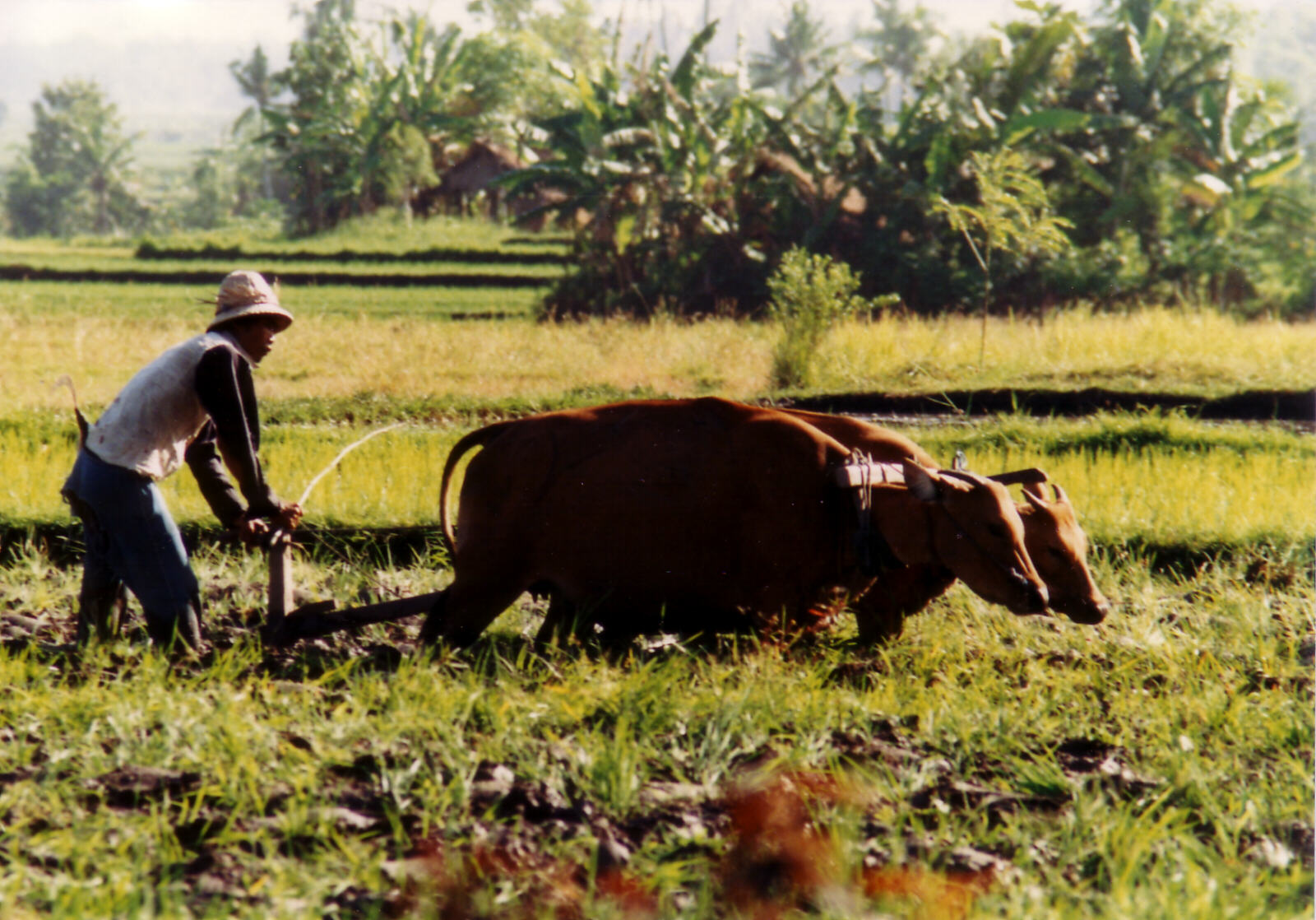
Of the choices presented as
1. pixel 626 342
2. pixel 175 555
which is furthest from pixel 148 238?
pixel 175 555

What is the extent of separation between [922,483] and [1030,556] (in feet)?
1.33

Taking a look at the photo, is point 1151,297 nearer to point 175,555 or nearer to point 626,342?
point 626,342

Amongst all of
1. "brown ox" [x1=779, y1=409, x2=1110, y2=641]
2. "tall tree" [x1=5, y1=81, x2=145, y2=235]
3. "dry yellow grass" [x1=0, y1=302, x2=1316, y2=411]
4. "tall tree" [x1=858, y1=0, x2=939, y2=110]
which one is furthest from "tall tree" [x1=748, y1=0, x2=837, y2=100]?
"brown ox" [x1=779, y1=409, x2=1110, y2=641]

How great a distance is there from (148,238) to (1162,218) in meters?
18.1

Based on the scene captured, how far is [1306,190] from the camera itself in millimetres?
21406

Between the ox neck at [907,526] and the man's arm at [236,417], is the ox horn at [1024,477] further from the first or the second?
the man's arm at [236,417]

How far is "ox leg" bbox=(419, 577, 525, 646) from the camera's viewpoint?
161 inches

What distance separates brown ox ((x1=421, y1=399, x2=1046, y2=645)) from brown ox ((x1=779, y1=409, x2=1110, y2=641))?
0.36 feet

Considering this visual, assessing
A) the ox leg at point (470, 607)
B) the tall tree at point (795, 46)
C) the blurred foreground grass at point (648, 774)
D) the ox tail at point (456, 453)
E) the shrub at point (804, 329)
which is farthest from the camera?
the tall tree at point (795, 46)

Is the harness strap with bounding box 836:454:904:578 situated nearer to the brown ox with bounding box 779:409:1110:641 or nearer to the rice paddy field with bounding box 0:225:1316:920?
the brown ox with bounding box 779:409:1110:641

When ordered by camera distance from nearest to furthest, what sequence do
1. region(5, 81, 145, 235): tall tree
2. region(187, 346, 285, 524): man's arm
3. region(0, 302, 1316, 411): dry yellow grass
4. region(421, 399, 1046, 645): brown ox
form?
region(187, 346, 285, 524): man's arm → region(421, 399, 1046, 645): brown ox → region(0, 302, 1316, 411): dry yellow grass → region(5, 81, 145, 235): tall tree

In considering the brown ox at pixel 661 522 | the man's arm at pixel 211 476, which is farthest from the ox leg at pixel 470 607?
the man's arm at pixel 211 476

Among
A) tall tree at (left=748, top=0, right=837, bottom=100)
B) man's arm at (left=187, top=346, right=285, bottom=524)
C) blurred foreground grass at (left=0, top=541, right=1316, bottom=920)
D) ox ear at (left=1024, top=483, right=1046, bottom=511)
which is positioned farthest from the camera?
tall tree at (left=748, top=0, right=837, bottom=100)

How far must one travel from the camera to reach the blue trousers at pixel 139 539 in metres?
3.82
